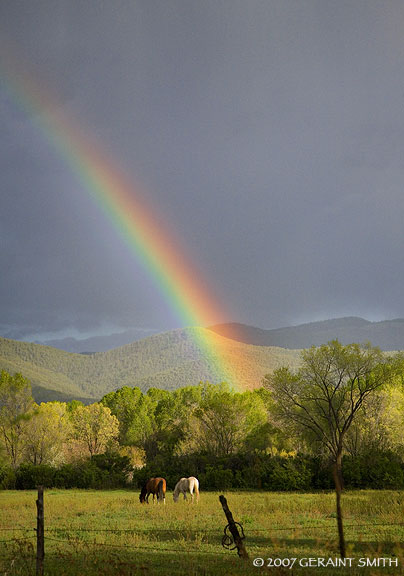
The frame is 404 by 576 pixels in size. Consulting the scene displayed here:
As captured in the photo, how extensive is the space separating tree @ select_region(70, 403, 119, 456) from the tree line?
634 centimetres

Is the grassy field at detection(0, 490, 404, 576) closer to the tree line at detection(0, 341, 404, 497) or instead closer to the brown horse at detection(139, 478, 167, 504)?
the brown horse at detection(139, 478, 167, 504)

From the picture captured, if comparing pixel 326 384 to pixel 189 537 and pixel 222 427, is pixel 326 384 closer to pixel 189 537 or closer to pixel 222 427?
pixel 222 427

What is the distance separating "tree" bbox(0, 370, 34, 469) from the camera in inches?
2468

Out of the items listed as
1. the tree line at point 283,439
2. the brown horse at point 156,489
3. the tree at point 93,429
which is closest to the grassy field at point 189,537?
the brown horse at point 156,489

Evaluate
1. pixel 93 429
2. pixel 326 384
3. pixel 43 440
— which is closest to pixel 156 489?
pixel 326 384

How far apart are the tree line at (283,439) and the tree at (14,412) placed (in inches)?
5.5

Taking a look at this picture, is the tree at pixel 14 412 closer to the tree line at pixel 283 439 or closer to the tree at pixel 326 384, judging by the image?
the tree line at pixel 283 439

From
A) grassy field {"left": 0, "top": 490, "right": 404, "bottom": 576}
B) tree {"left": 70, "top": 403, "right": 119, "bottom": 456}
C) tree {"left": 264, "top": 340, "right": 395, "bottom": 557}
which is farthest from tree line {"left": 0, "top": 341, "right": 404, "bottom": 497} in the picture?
grassy field {"left": 0, "top": 490, "right": 404, "bottom": 576}

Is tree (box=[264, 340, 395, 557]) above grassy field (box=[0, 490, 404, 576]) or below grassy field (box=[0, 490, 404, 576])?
above

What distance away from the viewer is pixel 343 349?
48656 mm

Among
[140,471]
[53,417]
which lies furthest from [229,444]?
[53,417]

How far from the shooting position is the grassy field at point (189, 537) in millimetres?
11859

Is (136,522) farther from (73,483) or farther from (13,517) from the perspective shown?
(73,483)

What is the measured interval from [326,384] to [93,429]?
3929cm
